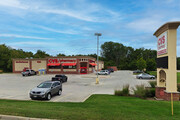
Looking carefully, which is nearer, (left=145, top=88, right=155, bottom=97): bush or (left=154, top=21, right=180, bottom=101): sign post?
(left=154, top=21, right=180, bottom=101): sign post

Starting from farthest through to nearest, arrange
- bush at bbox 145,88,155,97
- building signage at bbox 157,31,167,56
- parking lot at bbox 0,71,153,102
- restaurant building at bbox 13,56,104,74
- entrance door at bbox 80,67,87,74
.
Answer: entrance door at bbox 80,67,87,74, restaurant building at bbox 13,56,104,74, parking lot at bbox 0,71,153,102, bush at bbox 145,88,155,97, building signage at bbox 157,31,167,56

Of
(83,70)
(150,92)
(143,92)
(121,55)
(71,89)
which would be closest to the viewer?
(143,92)

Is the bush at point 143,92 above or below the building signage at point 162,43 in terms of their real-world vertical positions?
below

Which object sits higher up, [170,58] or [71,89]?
[170,58]

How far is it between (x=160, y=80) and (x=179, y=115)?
6.49m

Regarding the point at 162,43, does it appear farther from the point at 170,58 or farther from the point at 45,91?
the point at 45,91

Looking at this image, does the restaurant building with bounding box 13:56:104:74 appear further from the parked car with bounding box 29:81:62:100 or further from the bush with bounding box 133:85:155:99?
the bush with bounding box 133:85:155:99

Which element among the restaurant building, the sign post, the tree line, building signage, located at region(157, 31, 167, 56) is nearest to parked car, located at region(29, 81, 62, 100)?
the sign post

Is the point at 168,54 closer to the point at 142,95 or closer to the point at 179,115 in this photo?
the point at 142,95

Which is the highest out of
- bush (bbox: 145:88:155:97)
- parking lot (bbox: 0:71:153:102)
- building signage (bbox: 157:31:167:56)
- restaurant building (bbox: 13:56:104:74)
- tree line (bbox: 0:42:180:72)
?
tree line (bbox: 0:42:180:72)

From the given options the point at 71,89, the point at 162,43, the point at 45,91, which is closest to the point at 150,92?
the point at 162,43

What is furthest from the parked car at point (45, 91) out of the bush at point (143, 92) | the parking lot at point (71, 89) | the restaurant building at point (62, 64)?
the restaurant building at point (62, 64)

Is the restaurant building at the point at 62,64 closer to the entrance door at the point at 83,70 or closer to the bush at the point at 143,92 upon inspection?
the entrance door at the point at 83,70

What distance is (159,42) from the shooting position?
12.7m
